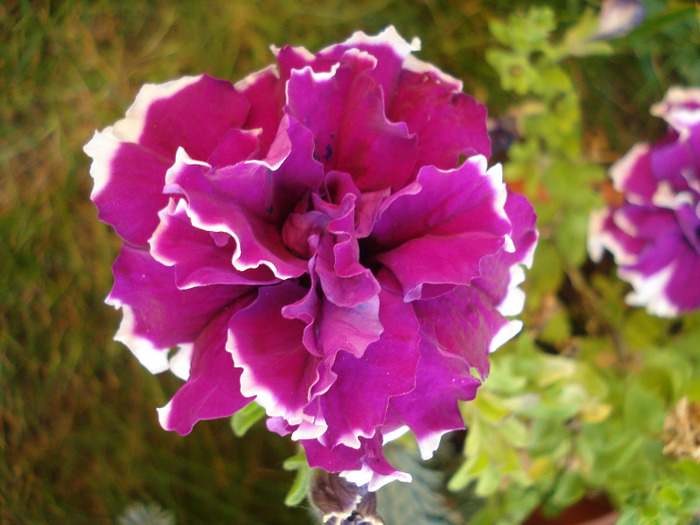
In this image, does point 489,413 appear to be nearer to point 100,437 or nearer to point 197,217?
point 197,217

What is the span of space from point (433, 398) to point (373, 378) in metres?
0.07

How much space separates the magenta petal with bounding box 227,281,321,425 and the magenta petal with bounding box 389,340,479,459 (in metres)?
0.09

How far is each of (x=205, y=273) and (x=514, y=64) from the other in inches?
23.8

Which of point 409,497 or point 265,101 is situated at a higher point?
point 265,101

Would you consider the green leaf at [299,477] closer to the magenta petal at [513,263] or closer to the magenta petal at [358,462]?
the magenta petal at [358,462]

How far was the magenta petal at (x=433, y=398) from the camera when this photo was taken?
46 centimetres

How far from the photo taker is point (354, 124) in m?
0.48

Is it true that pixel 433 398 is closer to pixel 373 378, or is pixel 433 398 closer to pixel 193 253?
pixel 373 378

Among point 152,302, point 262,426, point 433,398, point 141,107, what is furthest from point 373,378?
point 262,426

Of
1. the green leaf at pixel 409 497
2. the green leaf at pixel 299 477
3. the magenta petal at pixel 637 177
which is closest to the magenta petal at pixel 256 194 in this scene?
the green leaf at pixel 299 477

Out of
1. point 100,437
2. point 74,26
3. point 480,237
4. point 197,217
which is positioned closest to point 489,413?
point 480,237

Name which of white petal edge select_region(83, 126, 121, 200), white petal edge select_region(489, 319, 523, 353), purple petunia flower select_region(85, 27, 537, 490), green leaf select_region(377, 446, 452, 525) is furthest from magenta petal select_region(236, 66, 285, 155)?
green leaf select_region(377, 446, 452, 525)

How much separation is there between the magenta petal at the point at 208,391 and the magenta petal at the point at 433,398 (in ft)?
0.40

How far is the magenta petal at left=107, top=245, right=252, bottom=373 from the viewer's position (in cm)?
46
